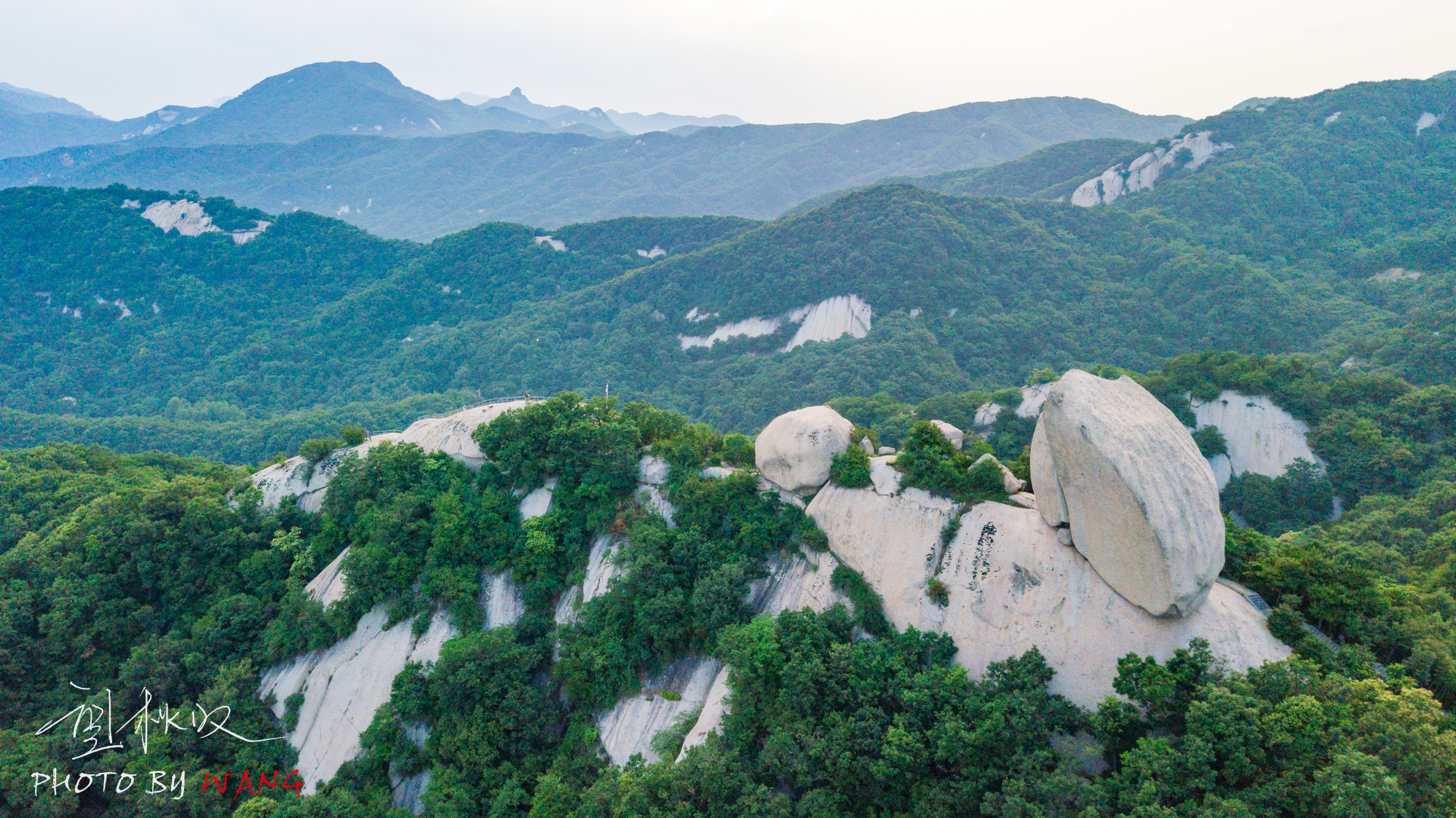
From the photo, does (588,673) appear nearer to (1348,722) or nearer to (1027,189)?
(1348,722)

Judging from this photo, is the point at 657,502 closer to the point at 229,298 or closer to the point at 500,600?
the point at 500,600

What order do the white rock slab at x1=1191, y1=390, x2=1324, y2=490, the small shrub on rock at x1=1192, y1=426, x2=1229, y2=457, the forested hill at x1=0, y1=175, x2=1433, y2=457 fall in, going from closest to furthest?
the white rock slab at x1=1191, y1=390, x2=1324, y2=490, the small shrub on rock at x1=1192, y1=426, x2=1229, y2=457, the forested hill at x1=0, y1=175, x2=1433, y2=457

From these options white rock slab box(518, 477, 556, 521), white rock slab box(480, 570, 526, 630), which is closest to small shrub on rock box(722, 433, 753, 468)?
white rock slab box(518, 477, 556, 521)

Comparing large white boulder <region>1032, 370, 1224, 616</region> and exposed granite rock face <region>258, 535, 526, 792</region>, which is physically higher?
large white boulder <region>1032, 370, 1224, 616</region>

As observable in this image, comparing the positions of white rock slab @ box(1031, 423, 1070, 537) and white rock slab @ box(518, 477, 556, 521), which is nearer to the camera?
white rock slab @ box(1031, 423, 1070, 537)

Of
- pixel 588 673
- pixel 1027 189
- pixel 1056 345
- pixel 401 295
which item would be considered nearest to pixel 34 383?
pixel 401 295

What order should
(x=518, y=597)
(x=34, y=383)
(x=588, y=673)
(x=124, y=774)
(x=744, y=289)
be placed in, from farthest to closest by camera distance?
(x=744, y=289) → (x=34, y=383) → (x=518, y=597) → (x=588, y=673) → (x=124, y=774)

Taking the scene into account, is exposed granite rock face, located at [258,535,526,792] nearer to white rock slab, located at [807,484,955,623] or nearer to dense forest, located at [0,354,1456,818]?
dense forest, located at [0,354,1456,818]
